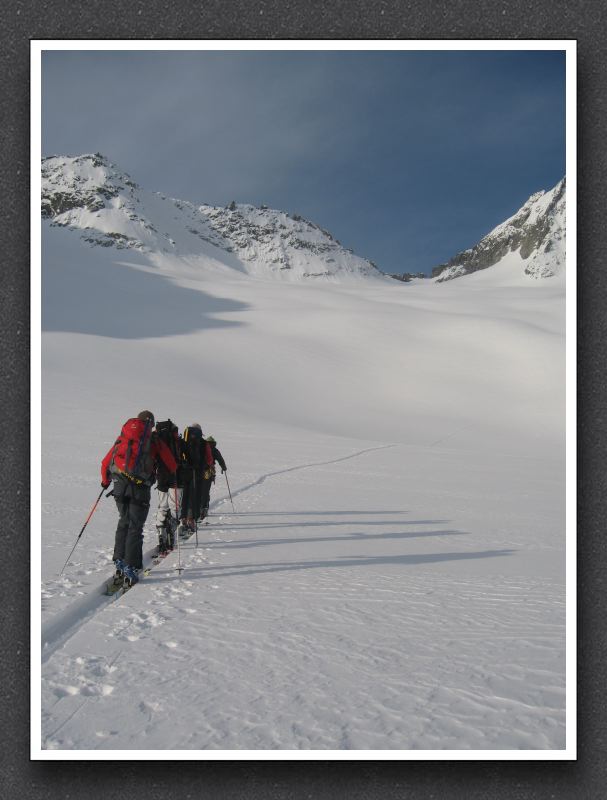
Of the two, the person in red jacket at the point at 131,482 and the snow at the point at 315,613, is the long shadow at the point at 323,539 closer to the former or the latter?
the snow at the point at 315,613

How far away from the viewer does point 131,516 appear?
558 cm

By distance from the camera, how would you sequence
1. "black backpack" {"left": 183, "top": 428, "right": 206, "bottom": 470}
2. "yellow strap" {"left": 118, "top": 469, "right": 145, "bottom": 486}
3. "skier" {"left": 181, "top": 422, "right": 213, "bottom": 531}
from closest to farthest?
"yellow strap" {"left": 118, "top": 469, "right": 145, "bottom": 486}, "skier" {"left": 181, "top": 422, "right": 213, "bottom": 531}, "black backpack" {"left": 183, "top": 428, "right": 206, "bottom": 470}

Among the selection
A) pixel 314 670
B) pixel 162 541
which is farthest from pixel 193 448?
pixel 314 670

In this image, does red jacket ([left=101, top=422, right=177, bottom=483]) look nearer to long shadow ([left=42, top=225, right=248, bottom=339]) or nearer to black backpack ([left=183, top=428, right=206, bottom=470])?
black backpack ([left=183, top=428, right=206, bottom=470])

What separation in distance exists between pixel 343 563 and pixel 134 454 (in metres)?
2.62

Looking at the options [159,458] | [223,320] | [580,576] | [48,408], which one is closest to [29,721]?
[159,458]

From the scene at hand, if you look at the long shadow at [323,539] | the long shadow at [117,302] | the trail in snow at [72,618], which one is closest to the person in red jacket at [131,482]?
the trail in snow at [72,618]

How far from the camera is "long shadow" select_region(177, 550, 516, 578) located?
231 inches

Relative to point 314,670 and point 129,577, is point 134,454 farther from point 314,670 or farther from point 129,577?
point 314,670

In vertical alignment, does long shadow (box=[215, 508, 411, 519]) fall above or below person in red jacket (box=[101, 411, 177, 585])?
below

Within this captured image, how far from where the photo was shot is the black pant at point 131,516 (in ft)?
18.0

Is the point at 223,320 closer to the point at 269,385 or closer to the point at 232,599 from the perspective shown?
the point at 269,385

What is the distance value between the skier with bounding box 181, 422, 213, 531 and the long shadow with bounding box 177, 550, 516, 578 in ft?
6.74

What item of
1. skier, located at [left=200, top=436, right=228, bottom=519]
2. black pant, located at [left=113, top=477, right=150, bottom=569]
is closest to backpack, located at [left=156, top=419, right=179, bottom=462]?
black pant, located at [left=113, top=477, right=150, bottom=569]
